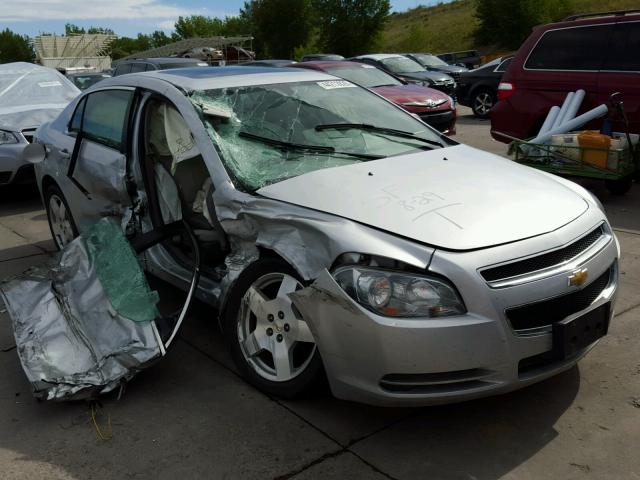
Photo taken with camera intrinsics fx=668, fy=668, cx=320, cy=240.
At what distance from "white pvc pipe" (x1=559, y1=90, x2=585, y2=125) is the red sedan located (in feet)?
11.7

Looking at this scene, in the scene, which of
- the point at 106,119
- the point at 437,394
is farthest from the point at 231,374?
the point at 106,119

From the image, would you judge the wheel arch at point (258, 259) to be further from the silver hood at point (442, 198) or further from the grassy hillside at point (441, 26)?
the grassy hillside at point (441, 26)

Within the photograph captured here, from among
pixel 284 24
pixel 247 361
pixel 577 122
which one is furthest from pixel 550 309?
pixel 284 24

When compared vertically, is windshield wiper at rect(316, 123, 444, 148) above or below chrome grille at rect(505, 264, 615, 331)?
above

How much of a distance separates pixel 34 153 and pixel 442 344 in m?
4.07

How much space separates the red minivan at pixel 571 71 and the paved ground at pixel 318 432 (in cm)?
460

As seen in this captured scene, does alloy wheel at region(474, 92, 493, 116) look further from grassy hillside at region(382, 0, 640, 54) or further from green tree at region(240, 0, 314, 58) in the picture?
green tree at region(240, 0, 314, 58)

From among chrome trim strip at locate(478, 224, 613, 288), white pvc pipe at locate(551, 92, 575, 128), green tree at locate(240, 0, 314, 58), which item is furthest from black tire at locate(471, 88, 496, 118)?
green tree at locate(240, 0, 314, 58)

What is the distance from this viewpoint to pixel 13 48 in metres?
95.9

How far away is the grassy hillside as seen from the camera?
5097 cm

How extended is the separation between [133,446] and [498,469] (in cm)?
161

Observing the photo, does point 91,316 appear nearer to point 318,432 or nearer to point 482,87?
point 318,432

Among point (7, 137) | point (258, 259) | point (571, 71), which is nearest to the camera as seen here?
point (258, 259)

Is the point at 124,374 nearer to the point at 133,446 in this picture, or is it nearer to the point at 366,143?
the point at 133,446
